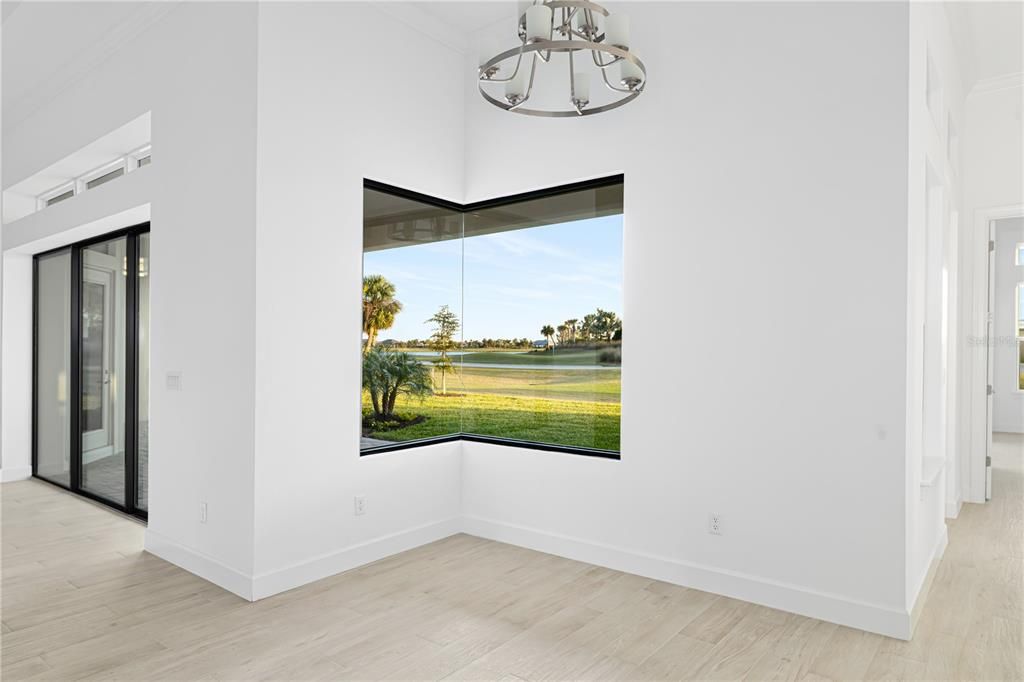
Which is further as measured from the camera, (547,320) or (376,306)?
(547,320)

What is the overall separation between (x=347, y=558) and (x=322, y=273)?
66.1 inches

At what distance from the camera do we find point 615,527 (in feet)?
12.6

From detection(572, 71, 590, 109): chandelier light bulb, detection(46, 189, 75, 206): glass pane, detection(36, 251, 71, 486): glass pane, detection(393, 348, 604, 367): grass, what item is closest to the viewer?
detection(572, 71, 590, 109): chandelier light bulb

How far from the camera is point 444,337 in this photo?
15.3 ft

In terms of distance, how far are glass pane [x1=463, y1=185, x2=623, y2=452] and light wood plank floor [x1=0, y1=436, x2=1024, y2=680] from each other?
95 centimetres

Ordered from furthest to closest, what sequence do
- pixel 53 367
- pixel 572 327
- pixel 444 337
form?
pixel 53 367 < pixel 444 337 < pixel 572 327

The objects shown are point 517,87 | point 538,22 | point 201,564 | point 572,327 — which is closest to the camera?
point 538,22

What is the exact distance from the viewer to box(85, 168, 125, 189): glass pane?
5.02 metres

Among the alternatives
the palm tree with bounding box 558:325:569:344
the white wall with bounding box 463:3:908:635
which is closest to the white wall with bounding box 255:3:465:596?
the white wall with bounding box 463:3:908:635

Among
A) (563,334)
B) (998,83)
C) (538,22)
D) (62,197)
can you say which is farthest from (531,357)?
(62,197)

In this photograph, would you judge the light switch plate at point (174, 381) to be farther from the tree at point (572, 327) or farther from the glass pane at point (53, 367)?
the glass pane at point (53, 367)

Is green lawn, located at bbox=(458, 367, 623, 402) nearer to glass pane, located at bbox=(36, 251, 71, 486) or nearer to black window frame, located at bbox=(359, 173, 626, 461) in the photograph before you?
black window frame, located at bbox=(359, 173, 626, 461)

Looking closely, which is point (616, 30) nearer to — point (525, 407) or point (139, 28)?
point (525, 407)

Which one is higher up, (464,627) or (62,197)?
(62,197)
